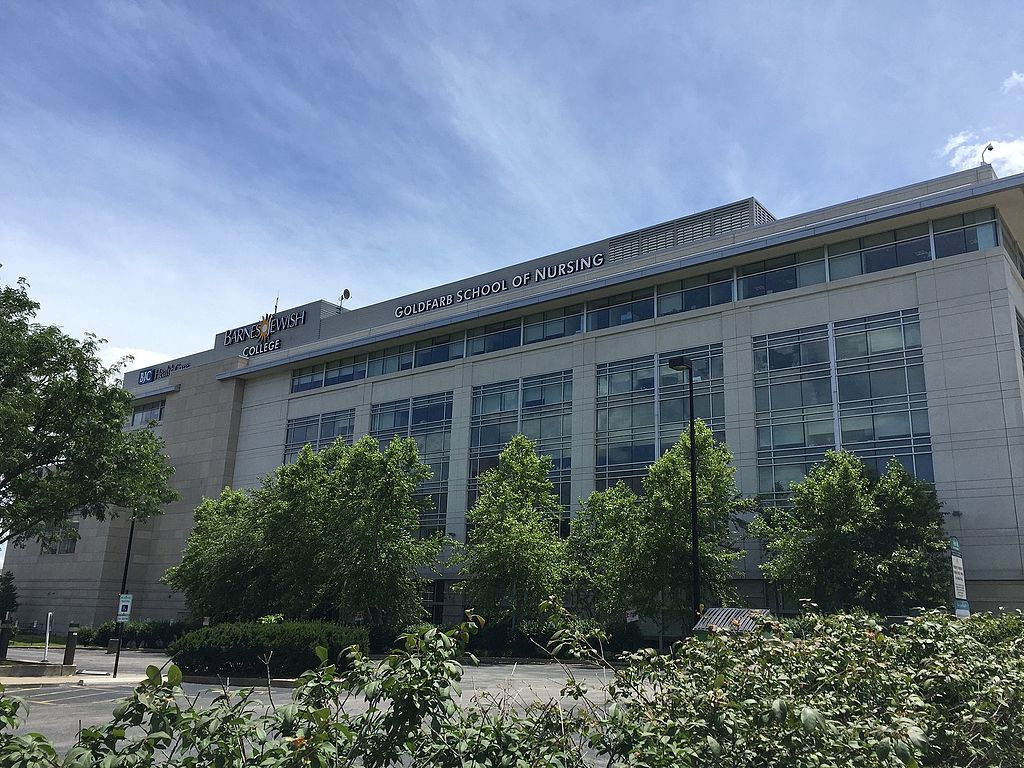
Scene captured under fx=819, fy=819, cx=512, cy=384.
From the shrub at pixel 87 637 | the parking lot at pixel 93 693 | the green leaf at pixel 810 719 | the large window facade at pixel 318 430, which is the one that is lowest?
the shrub at pixel 87 637

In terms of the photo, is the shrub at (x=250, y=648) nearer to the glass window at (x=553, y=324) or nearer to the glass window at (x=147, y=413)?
the glass window at (x=553, y=324)

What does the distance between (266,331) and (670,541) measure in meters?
45.8

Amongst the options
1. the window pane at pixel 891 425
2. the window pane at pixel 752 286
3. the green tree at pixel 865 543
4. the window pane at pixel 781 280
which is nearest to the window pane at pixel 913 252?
the window pane at pixel 781 280

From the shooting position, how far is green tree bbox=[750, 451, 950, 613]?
32250mm

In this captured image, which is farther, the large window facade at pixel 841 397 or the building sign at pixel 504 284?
the building sign at pixel 504 284

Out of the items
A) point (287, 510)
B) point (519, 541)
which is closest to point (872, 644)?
point (519, 541)

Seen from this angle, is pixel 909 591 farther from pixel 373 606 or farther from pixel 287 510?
pixel 287 510

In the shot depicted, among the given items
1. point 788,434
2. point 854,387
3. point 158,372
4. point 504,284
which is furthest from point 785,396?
point 158,372

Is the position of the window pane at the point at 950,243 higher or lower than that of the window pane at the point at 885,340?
higher

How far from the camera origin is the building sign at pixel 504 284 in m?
52.8

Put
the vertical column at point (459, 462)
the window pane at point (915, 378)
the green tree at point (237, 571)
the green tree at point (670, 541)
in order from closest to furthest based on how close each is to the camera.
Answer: the green tree at point (670, 541) → the window pane at point (915, 378) → the green tree at point (237, 571) → the vertical column at point (459, 462)

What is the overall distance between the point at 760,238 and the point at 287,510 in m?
30.0

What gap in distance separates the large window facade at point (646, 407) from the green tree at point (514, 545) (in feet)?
13.5

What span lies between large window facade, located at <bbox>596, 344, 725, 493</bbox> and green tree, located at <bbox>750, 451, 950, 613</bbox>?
9381 millimetres
